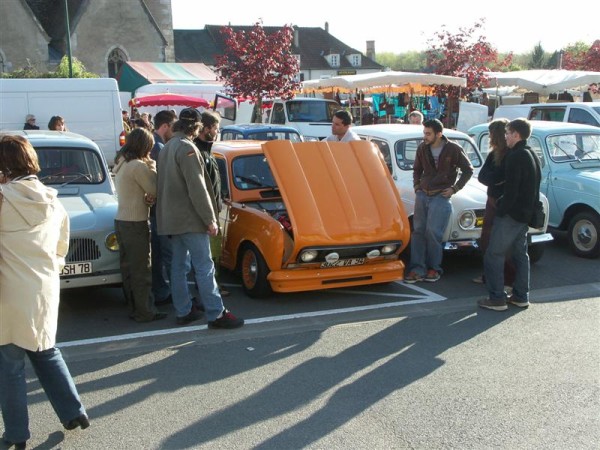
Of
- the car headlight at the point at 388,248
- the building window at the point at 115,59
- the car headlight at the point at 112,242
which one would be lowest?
the car headlight at the point at 388,248

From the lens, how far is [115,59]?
143ft

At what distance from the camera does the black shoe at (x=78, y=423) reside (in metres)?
3.80

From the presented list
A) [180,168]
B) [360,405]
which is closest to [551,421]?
[360,405]

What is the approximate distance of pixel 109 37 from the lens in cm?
4250

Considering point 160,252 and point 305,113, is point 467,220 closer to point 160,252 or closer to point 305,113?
point 160,252

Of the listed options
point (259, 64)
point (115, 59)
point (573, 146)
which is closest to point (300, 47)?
point (115, 59)

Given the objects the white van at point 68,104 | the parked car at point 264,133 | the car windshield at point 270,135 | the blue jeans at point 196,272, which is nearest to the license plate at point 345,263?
the blue jeans at point 196,272

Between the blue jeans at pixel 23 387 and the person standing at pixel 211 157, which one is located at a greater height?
the person standing at pixel 211 157

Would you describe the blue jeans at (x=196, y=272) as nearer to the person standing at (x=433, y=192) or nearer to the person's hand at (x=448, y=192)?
the person standing at (x=433, y=192)

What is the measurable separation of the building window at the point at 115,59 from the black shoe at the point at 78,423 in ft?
140

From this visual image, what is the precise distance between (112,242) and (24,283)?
8.91 ft

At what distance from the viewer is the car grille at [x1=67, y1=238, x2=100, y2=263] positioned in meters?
5.98

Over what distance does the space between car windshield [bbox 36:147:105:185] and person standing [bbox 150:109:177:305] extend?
42.8 inches

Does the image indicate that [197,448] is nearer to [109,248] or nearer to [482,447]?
[482,447]
